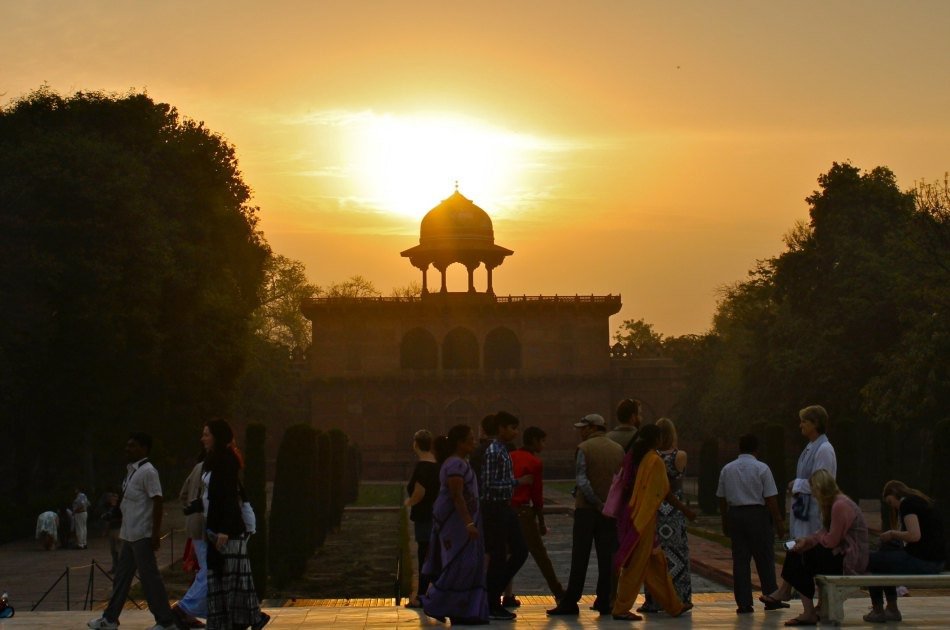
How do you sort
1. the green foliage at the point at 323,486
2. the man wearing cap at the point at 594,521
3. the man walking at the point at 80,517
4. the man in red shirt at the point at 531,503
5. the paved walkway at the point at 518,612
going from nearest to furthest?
the paved walkway at the point at 518,612
the man wearing cap at the point at 594,521
the man in red shirt at the point at 531,503
the green foliage at the point at 323,486
the man walking at the point at 80,517

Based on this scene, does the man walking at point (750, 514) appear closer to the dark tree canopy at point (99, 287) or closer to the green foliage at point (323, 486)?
the green foliage at point (323, 486)

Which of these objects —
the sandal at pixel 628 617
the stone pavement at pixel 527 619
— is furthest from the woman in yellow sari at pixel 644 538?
the stone pavement at pixel 527 619

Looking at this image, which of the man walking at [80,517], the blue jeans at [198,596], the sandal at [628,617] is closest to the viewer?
the blue jeans at [198,596]

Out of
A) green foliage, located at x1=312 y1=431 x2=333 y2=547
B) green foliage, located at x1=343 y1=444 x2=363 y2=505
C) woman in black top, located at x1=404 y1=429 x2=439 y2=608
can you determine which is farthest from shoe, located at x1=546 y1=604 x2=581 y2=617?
green foliage, located at x1=343 y1=444 x2=363 y2=505

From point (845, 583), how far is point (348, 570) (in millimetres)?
12656

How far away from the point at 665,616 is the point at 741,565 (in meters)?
0.86

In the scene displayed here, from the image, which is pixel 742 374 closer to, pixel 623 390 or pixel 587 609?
pixel 623 390

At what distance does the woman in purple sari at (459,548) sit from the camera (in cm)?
1151

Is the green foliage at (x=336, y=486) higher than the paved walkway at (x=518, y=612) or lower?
higher

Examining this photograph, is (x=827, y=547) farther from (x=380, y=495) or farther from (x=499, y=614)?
(x=380, y=495)

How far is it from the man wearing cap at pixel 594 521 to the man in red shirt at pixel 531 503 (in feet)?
1.38

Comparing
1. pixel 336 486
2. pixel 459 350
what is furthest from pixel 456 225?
pixel 336 486

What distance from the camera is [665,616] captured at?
38.9 feet

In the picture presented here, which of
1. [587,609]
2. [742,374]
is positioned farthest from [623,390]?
[587,609]
